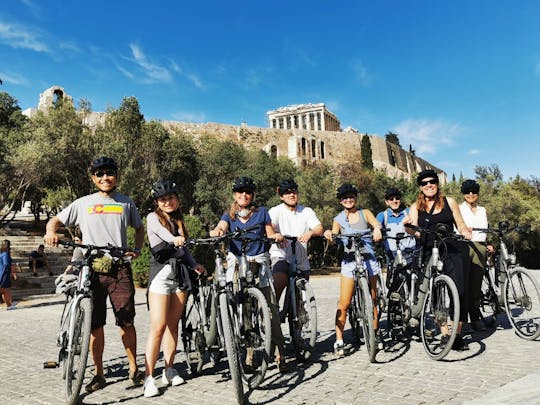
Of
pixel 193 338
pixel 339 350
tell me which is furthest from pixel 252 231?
pixel 339 350

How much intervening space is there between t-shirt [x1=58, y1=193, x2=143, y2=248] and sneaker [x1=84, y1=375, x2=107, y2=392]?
1.28 m

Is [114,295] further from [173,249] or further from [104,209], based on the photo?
[104,209]

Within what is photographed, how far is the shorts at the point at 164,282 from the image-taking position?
14.2 ft

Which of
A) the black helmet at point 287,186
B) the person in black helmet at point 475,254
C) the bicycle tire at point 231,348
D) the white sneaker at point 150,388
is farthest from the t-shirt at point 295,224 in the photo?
the person in black helmet at point 475,254

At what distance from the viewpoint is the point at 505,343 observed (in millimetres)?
5457

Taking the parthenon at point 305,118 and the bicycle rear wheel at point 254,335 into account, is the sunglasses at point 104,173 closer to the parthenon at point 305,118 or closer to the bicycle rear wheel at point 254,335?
the bicycle rear wheel at point 254,335

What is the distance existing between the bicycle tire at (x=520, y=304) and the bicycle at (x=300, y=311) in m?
2.61

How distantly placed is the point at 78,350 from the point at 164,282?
925mm

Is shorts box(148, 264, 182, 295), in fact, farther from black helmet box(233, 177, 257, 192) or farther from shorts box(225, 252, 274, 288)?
black helmet box(233, 177, 257, 192)

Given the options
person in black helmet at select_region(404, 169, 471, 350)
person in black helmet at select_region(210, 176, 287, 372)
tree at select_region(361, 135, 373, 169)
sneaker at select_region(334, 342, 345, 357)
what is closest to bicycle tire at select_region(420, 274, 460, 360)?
person in black helmet at select_region(404, 169, 471, 350)

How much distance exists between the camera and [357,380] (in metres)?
4.23

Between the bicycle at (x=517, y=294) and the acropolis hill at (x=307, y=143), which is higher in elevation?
the acropolis hill at (x=307, y=143)

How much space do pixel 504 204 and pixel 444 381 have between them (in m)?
35.4

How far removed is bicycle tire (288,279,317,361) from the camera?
5043mm
